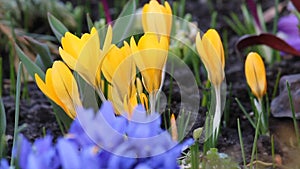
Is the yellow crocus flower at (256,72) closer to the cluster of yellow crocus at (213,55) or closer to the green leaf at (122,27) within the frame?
the cluster of yellow crocus at (213,55)

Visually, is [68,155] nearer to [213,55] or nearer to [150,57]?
[150,57]

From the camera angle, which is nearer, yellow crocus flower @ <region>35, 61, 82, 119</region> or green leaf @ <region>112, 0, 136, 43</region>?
→ yellow crocus flower @ <region>35, 61, 82, 119</region>

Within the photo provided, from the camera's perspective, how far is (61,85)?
111 centimetres

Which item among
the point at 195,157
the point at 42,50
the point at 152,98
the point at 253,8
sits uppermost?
the point at 253,8

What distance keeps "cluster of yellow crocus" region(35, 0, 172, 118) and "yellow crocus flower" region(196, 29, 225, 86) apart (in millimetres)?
70

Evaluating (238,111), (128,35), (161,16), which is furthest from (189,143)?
(238,111)

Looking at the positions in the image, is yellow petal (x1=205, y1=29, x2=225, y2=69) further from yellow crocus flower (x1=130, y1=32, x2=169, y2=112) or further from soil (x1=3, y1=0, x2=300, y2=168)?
soil (x1=3, y1=0, x2=300, y2=168)

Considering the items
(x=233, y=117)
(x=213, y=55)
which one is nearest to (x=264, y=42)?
(x=233, y=117)

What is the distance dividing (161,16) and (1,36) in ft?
3.21

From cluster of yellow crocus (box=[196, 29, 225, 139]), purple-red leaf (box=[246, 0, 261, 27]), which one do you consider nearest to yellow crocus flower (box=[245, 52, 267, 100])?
cluster of yellow crocus (box=[196, 29, 225, 139])

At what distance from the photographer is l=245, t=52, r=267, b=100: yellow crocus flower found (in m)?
1.27

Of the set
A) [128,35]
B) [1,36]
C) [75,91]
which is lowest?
[75,91]

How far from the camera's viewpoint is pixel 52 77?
110 centimetres

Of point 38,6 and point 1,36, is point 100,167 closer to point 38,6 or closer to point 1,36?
point 1,36
